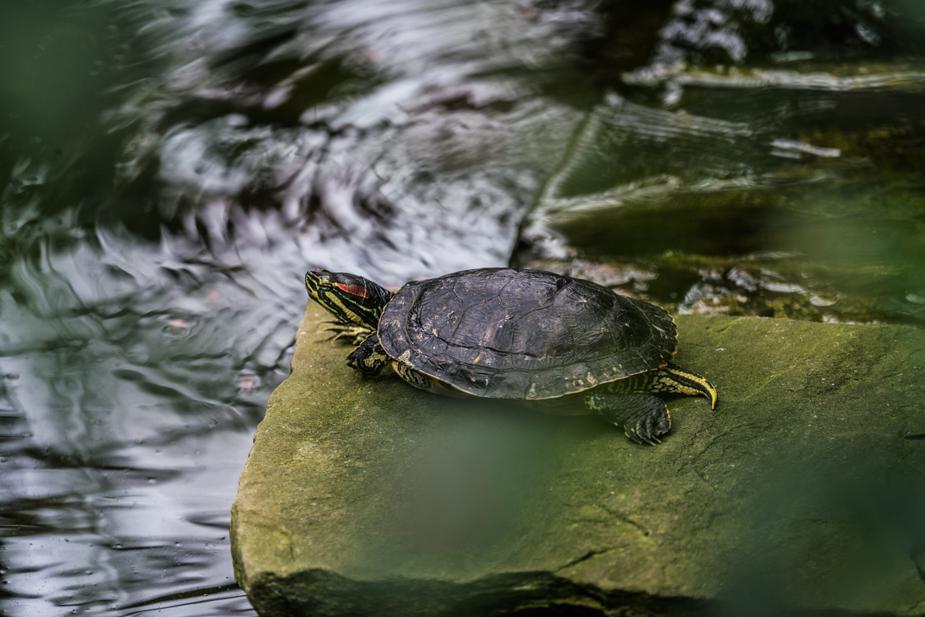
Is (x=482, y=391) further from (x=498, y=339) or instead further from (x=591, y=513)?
(x=591, y=513)

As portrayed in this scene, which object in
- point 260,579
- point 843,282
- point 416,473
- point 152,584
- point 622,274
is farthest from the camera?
point 622,274

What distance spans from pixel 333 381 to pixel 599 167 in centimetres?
346

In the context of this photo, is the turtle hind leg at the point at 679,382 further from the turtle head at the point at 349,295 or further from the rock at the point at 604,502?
the turtle head at the point at 349,295

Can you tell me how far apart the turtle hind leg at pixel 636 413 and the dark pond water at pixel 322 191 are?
109 centimetres

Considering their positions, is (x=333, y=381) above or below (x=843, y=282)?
above

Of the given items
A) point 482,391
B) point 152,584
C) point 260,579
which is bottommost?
point 152,584

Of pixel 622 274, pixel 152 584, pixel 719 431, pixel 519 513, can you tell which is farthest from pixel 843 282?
pixel 152 584

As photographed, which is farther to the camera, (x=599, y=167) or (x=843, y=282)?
(x=599, y=167)

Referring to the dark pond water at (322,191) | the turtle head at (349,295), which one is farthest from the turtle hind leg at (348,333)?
the dark pond water at (322,191)

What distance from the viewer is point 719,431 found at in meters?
3.39

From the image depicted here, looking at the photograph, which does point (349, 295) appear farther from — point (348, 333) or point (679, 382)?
point (679, 382)

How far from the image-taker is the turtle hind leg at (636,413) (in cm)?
335

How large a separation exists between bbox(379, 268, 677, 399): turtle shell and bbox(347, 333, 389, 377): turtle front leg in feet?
0.26

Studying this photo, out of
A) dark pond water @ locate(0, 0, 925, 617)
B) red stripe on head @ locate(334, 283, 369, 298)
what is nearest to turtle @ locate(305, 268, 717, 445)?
red stripe on head @ locate(334, 283, 369, 298)
